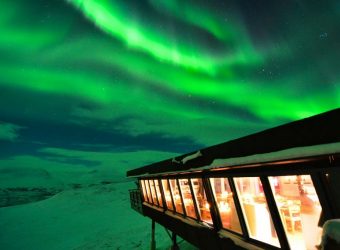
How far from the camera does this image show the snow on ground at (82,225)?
3788 centimetres

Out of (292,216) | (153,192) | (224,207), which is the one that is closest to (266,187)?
(292,216)

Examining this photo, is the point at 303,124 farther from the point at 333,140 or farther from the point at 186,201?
the point at 186,201

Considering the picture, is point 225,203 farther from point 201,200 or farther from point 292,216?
point 292,216

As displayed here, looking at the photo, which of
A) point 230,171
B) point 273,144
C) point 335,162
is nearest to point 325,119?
point 335,162

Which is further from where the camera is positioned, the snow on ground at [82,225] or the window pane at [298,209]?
the snow on ground at [82,225]

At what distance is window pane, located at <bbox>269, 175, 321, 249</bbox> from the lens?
6797mm

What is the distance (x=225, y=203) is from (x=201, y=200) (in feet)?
7.16

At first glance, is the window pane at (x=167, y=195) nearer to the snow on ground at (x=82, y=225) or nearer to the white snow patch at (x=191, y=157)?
the white snow patch at (x=191, y=157)

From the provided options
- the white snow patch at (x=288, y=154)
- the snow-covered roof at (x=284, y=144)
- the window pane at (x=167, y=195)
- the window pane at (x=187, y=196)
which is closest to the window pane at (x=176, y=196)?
the window pane at (x=167, y=195)

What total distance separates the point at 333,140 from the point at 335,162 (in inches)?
23.0

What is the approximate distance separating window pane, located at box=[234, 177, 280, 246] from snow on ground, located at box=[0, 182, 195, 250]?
1618cm

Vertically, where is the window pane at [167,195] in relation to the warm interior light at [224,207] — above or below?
above

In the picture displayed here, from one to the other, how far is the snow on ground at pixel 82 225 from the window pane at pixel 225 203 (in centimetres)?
1458

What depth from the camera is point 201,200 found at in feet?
37.9
